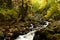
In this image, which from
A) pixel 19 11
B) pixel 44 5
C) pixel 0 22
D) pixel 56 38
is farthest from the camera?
pixel 44 5

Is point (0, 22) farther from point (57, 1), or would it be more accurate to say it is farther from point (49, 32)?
point (57, 1)

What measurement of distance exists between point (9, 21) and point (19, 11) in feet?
4.93

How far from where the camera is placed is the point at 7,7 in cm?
1212

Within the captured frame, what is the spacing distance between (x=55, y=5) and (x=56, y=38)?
589 centimetres

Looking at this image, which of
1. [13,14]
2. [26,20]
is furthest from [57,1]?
[13,14]

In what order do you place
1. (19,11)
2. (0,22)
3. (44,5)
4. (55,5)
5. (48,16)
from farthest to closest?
1. (44,5)
2. (48,16)
3. (55,5)
4. (19,11)
5. (0,22)

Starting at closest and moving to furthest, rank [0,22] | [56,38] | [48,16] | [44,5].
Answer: [56,38], [0,22], [48,16], [44,5]

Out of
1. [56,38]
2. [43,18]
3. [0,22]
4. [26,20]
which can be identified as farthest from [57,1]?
[56,38]

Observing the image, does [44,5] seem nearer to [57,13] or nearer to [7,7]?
[57,13]

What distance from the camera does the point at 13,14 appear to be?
39.6ft

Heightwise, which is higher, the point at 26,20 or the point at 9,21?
the point at 26,20

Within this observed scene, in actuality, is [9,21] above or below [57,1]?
below

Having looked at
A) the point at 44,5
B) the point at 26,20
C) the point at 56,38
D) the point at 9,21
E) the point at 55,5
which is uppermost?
the point at 44,5

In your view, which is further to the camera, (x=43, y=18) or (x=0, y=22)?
(x=43, y=18)
